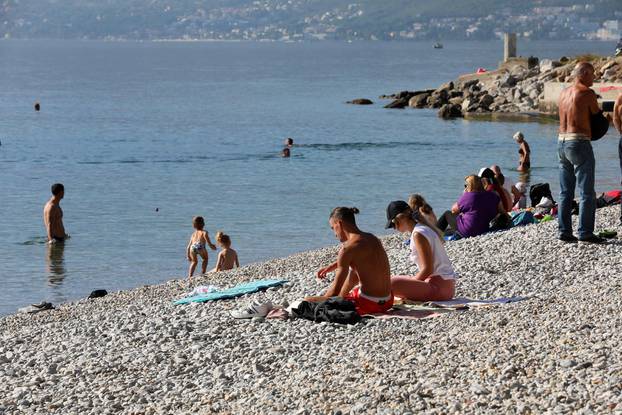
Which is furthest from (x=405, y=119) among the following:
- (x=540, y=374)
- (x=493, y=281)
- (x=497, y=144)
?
(x=540, y=374)

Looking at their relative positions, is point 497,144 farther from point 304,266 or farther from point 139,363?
point 139,363

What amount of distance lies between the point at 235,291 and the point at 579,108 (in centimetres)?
401

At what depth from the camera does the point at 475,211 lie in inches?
586

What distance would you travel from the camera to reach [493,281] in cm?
1141

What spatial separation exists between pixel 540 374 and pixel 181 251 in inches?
553

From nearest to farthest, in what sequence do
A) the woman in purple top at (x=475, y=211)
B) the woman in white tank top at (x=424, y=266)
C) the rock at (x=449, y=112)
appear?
the woman in white tank top at (x=424, y=266)
the woman in purple top at (x=475, y=211)
the rock at (x=449, y=112)

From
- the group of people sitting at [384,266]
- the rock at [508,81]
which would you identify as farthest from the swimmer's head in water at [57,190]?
the rock at [508,81]

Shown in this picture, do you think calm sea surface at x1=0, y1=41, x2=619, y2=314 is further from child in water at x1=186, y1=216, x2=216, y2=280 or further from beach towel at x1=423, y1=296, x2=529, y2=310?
beach towel at x1=423, y1=296, x2=529, y2=310

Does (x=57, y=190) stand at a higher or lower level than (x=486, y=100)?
lower

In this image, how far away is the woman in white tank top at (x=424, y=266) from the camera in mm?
10352

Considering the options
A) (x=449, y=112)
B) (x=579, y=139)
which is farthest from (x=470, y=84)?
(x=579, y=139)

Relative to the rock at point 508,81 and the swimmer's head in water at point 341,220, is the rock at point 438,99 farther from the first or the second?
the swimmer's head in water at point 341,220

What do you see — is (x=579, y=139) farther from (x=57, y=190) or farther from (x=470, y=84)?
(x=470, y=84)


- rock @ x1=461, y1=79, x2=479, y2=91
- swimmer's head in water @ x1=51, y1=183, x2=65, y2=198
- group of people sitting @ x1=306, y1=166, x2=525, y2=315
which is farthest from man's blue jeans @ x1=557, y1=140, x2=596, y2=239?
rock @ x1=461, y1=79, x2=479, y2=91
